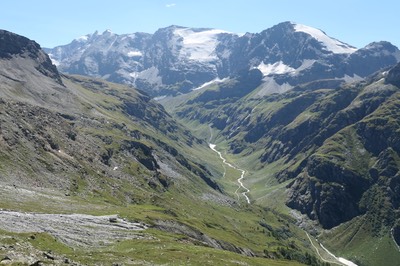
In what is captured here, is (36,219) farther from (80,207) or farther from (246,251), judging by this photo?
(246,251)

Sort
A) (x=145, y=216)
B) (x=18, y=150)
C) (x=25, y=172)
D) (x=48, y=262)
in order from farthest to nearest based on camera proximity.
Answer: (x=18, y=150) < (x=25, y=172) < (x=145, y=216) < (x=48, y=262)

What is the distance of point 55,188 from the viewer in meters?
184

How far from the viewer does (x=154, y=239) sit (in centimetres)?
11662

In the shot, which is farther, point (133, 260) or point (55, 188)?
point (55, 188)

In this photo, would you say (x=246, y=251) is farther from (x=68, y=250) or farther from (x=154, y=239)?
(x=68, y=250)

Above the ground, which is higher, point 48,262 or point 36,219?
point 48,262

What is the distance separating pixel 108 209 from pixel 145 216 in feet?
43.9

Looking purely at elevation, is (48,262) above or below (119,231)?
above

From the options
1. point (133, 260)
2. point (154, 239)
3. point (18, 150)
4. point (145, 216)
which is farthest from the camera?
point (18, 150)

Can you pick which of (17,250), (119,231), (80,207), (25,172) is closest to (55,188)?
(25,172)

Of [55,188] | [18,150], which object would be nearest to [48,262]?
[55,188]

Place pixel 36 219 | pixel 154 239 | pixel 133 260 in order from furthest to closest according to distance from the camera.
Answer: pixel 154 239 < pixel 36 219 < pixel 133 260

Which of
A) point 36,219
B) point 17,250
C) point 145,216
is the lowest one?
point 145,216

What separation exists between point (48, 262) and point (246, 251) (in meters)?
133
